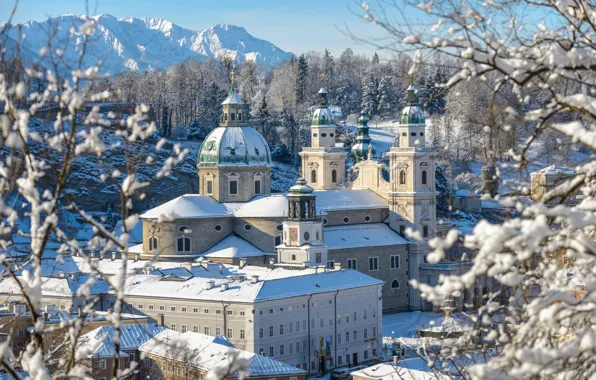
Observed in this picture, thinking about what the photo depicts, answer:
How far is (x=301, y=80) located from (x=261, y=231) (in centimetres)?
6008

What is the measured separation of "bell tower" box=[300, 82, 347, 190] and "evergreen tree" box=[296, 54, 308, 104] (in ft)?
149

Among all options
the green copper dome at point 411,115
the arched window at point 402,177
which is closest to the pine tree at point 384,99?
the green copper dome at point 411,115

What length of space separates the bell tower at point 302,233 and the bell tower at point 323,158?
13.6m

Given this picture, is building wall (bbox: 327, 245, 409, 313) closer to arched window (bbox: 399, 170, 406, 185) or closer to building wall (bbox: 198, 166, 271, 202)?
arched window (bbox: 399, 170, 406, 185)

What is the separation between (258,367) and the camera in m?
38.2

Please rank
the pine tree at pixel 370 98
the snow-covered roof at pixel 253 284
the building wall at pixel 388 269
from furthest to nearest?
the pine tree at pixel 370 98, the building wall at pixel 388 269, the snow-covered roof at pixel 253 284

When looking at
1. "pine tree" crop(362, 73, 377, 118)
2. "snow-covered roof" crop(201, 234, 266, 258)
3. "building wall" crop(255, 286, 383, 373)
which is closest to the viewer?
"building wall" crop(255, 286, 383, 373)

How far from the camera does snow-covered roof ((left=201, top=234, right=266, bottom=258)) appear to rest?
57.4 meters

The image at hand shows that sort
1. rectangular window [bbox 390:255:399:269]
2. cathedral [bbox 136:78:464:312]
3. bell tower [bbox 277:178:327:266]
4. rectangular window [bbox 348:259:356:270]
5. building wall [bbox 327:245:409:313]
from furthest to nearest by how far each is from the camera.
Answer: rectangular window [bbox 390:255:399:269] → building wall [bbox 327:245:409:313] → rectangular window [bbox 348:259:356:270] → cathedral [bbox 136:78:464:312] → bell tower [bbox 277:178:327:266]

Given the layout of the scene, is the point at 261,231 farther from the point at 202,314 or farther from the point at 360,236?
the point at 202,314

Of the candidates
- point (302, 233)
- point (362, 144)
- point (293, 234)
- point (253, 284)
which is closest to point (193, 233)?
point (293, 234)

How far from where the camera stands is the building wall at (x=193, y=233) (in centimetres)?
5819

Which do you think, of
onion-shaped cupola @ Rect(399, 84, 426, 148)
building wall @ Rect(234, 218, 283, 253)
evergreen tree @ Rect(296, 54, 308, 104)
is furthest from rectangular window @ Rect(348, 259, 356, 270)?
evergreen tree @ Rect(296, 54, 308, 104)

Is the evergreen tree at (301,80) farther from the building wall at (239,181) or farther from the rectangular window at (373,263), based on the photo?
the rectangular window at (373,263)
